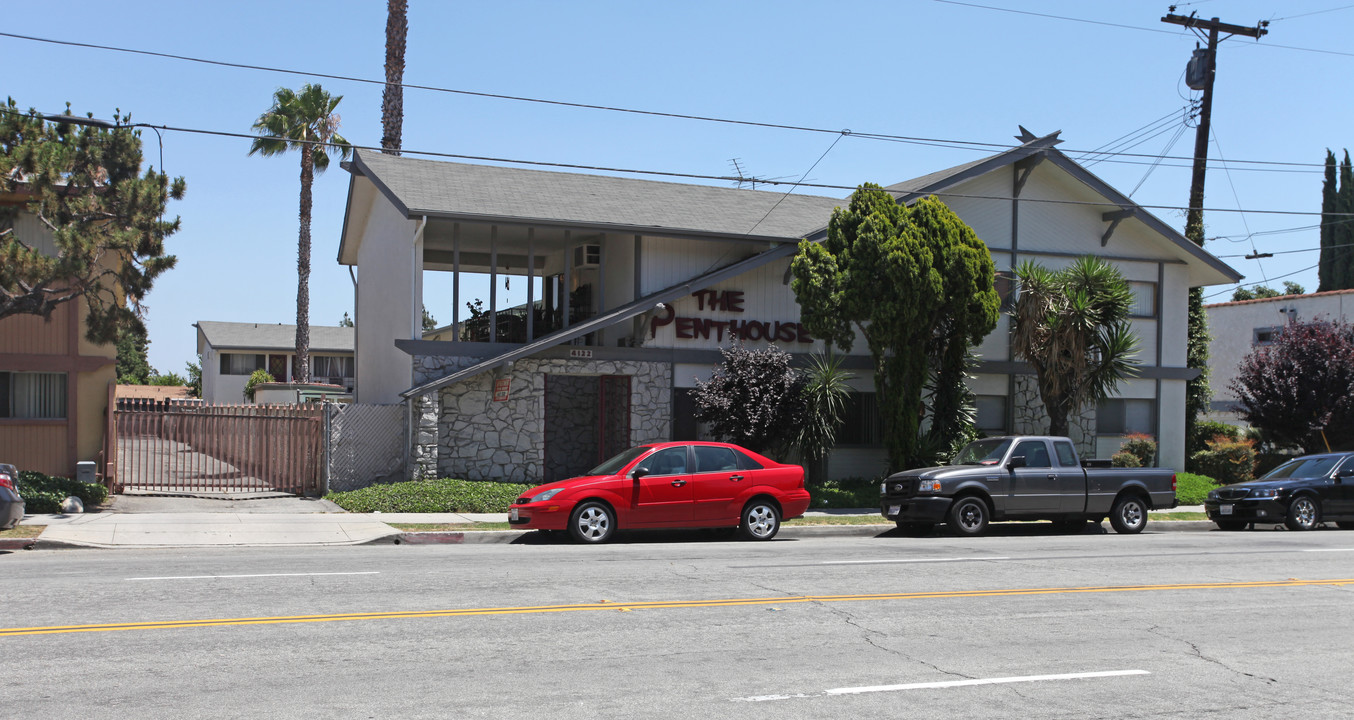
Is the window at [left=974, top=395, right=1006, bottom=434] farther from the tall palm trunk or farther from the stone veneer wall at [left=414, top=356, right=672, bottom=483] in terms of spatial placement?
the tall palm trunk

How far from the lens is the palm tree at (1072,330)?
22.6 meters

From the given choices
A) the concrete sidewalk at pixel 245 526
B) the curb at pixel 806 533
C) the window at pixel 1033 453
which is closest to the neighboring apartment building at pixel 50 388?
the concrete sidewalk at pixel 245 526

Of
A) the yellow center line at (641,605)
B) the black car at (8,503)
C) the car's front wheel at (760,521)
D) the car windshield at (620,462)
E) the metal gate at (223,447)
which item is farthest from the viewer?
the metal gate at (223,447)

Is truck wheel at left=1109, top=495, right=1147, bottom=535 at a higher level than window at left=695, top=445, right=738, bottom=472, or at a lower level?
lower

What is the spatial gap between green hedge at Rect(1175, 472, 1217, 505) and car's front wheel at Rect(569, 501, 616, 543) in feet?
45.0

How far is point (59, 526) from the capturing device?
15609mm

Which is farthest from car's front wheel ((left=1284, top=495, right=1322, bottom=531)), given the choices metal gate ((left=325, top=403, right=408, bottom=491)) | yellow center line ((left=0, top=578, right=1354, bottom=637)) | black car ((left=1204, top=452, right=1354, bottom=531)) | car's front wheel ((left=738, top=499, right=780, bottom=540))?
metal gate ((left=325, top=403, right=408, bottom=491))

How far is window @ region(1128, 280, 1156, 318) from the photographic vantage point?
26.5 m

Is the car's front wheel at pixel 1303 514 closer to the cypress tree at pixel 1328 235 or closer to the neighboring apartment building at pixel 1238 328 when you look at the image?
the neighboring apartment building at pixel 1238 328

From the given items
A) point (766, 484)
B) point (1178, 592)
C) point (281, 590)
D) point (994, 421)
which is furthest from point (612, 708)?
point (994, 421)

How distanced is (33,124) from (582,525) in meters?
10.5

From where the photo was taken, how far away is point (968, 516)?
17.3m

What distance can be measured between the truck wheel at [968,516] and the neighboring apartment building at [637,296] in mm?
6335

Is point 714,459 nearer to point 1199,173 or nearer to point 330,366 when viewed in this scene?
point 1199,173
